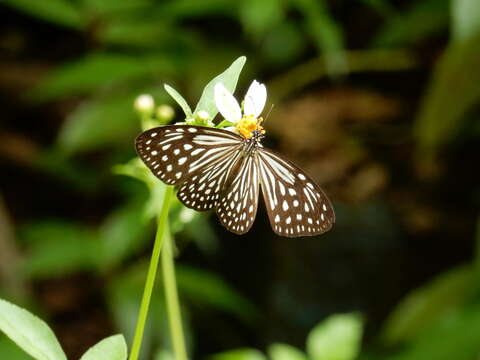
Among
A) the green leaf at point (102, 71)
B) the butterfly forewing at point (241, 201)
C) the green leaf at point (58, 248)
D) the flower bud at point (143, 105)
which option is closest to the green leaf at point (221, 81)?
the butterfly forewing at point (241, 201)

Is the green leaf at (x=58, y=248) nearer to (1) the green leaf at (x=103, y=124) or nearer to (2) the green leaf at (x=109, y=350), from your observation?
(1) the green leaf at (x=103, y=124)

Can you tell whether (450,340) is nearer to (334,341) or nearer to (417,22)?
(334,341)

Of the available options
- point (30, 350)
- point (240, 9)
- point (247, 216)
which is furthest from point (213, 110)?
point (240, 9)

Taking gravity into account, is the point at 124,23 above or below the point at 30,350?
above

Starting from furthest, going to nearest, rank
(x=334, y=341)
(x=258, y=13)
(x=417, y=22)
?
(x=417, y=22), (x=258, y=13), (x=334, y=341)

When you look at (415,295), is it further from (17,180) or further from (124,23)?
(17,180)

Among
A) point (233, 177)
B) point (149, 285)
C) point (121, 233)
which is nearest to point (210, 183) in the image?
point (233, 177)
